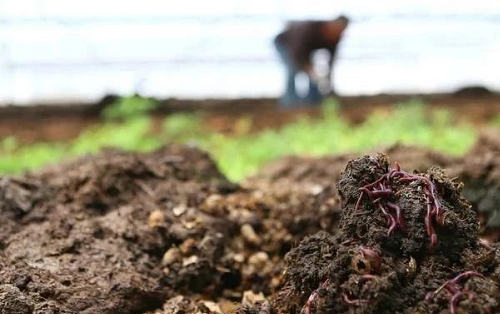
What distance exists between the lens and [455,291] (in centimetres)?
180

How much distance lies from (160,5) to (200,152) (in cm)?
416

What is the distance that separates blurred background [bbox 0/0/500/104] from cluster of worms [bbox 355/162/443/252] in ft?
18.4

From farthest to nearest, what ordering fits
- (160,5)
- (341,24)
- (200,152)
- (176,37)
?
1. (176,37)
2. (341,24)
3. (160,5)
4. (200,152)

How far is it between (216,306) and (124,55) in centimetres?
806

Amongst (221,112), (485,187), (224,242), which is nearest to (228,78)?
(221,112)

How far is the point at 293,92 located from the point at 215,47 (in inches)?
53.7

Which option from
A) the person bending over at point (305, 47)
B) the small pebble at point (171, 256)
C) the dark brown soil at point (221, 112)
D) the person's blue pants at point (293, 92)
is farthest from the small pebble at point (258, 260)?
the person's blue pants at point (293, 92)

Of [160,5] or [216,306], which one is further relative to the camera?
[160,5]

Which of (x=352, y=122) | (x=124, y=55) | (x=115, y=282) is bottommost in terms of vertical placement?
(x=352, y=122)

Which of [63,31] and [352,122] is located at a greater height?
[63,31]

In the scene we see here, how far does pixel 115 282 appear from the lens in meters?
2.49

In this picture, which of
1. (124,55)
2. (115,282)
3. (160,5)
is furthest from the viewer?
(124,55)

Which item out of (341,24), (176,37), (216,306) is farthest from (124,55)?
(216,306)

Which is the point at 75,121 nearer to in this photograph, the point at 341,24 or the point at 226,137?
the point at 226,137
